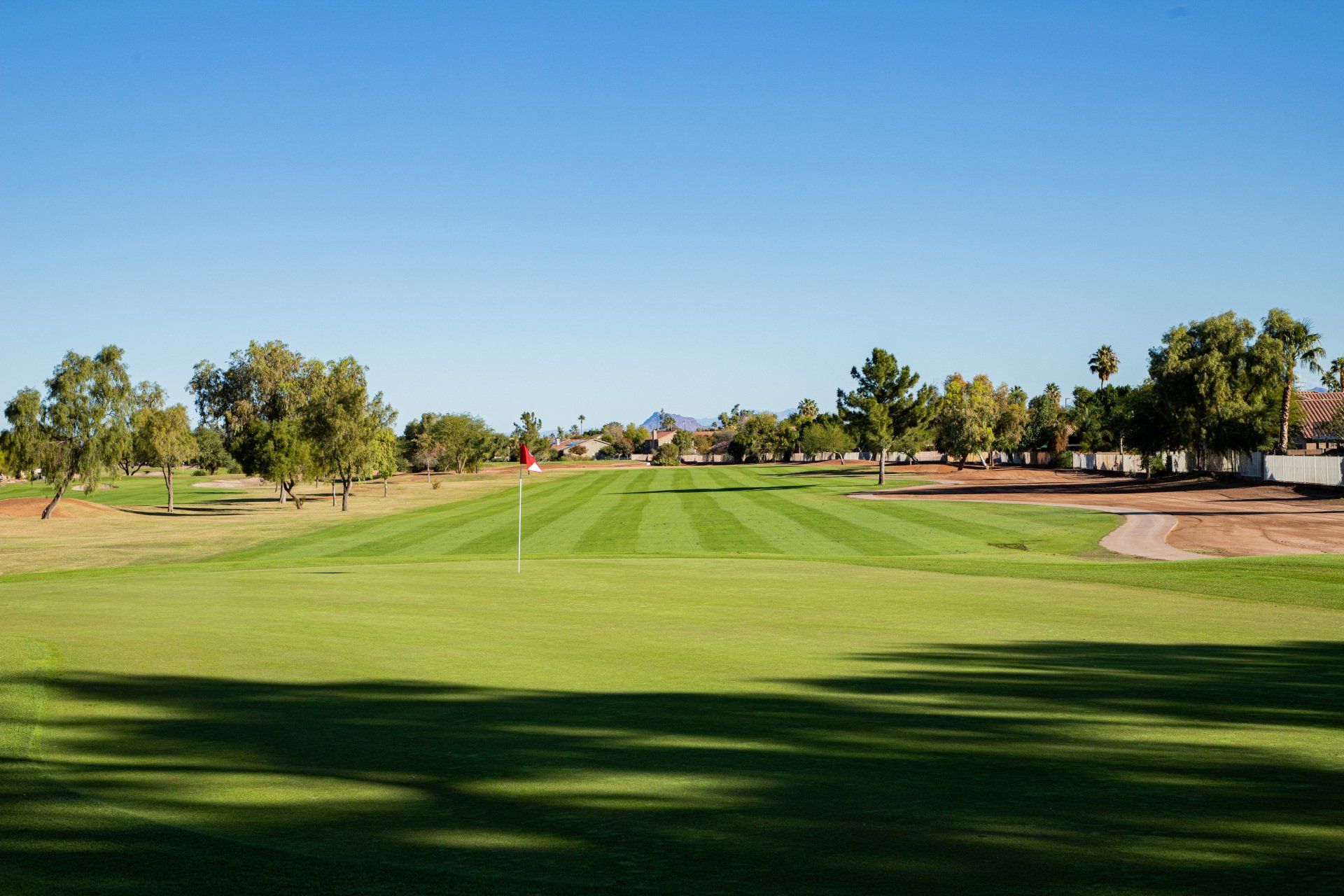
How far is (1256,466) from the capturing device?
224 ft

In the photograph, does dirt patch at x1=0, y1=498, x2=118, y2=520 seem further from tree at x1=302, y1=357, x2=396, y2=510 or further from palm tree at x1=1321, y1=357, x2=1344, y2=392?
palm tree at x1=1321, y1=357, x2=1344, y2=392

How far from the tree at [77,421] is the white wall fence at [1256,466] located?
7705 cm

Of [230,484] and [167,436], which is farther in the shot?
[230,484]

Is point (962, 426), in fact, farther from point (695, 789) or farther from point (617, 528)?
point (695, 789)

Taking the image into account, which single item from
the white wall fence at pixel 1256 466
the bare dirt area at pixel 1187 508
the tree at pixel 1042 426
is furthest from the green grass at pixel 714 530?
the tree at pixel 1042 426

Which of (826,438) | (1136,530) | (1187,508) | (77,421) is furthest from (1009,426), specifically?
(77,421)

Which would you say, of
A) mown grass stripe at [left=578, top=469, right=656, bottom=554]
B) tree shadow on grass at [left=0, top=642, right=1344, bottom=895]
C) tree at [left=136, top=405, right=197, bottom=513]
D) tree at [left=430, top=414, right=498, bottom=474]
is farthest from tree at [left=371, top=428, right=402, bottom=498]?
tree shadow on grass at [left=0, top=642, right=1344, bottom=895]

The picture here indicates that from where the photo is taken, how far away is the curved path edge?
102 feet

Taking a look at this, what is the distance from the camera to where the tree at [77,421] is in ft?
203

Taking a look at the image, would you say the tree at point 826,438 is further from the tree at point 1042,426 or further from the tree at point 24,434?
the tree at point 24,434

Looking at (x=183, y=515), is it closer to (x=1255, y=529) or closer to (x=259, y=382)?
(x=259, y=382)

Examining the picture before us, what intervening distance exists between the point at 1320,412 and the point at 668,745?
117 metres

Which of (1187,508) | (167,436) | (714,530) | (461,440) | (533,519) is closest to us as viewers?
(714,530)

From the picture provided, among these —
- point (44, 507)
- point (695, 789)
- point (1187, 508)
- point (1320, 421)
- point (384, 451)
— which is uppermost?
point (1320, 421)
